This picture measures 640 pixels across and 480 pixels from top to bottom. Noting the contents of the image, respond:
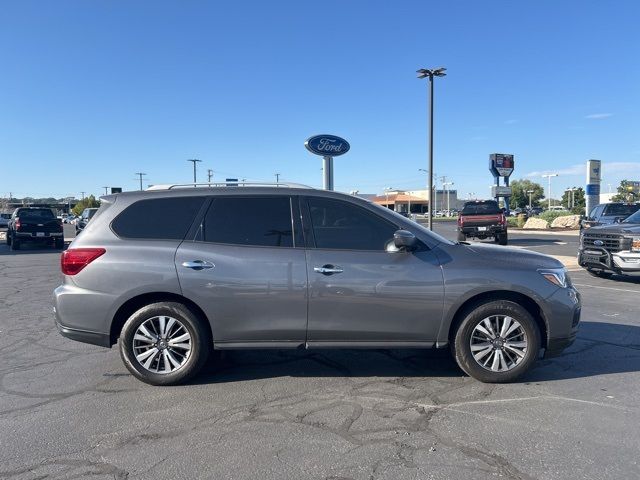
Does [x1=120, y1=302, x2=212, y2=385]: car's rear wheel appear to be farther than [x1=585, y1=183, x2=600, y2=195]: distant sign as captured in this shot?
No

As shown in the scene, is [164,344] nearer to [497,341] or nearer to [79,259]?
[79,259]

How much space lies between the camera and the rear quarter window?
4828 millimetres

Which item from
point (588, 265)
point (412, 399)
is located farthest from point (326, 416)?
point (588, 265)

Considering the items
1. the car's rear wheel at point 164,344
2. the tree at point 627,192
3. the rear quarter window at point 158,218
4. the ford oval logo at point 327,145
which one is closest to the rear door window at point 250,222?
the rear quarter window at point 158,218

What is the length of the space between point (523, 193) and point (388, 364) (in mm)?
120092

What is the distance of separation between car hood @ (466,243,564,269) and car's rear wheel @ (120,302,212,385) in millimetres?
2700

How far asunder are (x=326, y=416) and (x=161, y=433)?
1266mm

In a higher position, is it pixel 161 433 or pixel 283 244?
pixel 283 244

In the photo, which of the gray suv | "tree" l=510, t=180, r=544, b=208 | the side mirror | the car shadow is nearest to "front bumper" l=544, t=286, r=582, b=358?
the gray suv

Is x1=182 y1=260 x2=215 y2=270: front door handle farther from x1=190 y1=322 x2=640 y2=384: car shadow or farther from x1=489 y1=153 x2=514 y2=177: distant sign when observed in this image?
x1=489 y1=153 x2=514 y2=177: distant sign

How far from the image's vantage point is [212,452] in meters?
3.50

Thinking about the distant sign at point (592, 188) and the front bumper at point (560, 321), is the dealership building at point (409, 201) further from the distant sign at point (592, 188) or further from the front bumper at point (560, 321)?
the front bumper at point (560, 321)

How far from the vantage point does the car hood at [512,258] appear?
473 cm

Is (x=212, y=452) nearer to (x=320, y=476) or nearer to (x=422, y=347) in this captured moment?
(x=320, y=476)
